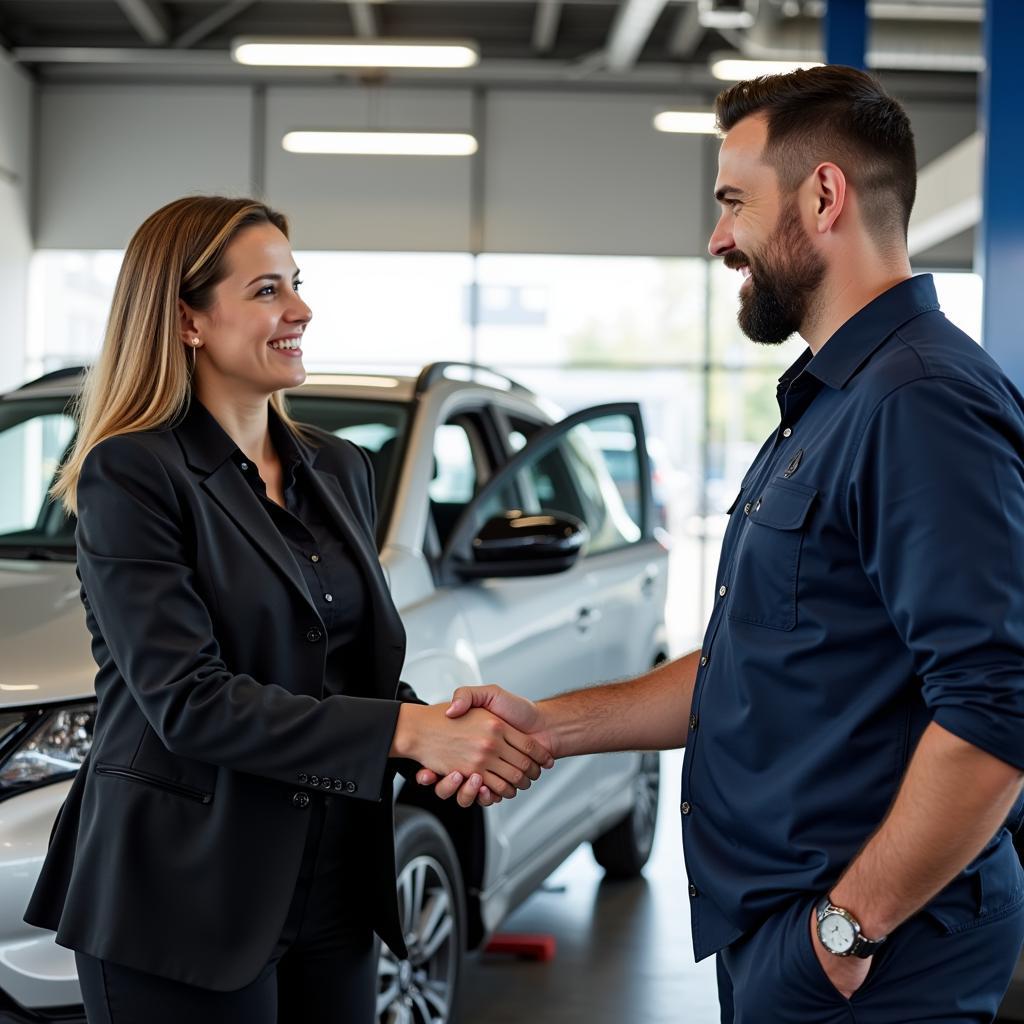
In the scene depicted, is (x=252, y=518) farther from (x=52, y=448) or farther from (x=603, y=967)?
(x=603, y=967)

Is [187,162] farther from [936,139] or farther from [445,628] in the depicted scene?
[445,628]

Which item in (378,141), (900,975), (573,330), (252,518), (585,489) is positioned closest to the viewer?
(900,975)

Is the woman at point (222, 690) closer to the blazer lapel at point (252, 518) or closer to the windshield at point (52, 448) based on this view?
the blazer lapel at point (252, 518)

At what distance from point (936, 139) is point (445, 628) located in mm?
11513

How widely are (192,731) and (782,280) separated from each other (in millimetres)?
929

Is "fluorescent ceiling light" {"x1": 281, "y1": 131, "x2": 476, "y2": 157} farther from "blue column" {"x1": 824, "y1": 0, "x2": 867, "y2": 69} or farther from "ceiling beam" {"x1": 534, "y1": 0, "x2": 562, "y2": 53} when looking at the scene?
"blue column" {"x1": 824, "y1": 0, "x2": 867, "y2": 69}

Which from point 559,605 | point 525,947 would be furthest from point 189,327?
point 525,947

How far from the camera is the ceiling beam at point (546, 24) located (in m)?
11.8

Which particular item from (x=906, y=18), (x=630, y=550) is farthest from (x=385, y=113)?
(x=630, y=550)

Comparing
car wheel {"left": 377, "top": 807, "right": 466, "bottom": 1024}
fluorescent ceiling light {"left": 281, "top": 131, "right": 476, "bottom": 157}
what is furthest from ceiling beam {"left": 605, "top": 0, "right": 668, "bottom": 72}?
car wheel {"left": 377, "top": 807, "right": 466, "bottom": 1024}

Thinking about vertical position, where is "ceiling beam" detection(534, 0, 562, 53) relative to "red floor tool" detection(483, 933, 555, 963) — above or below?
above

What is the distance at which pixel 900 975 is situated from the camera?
1.49 m

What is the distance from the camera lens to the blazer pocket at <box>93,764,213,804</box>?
1.85 m

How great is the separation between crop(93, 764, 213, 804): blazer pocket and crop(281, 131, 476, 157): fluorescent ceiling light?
32.4 ft
